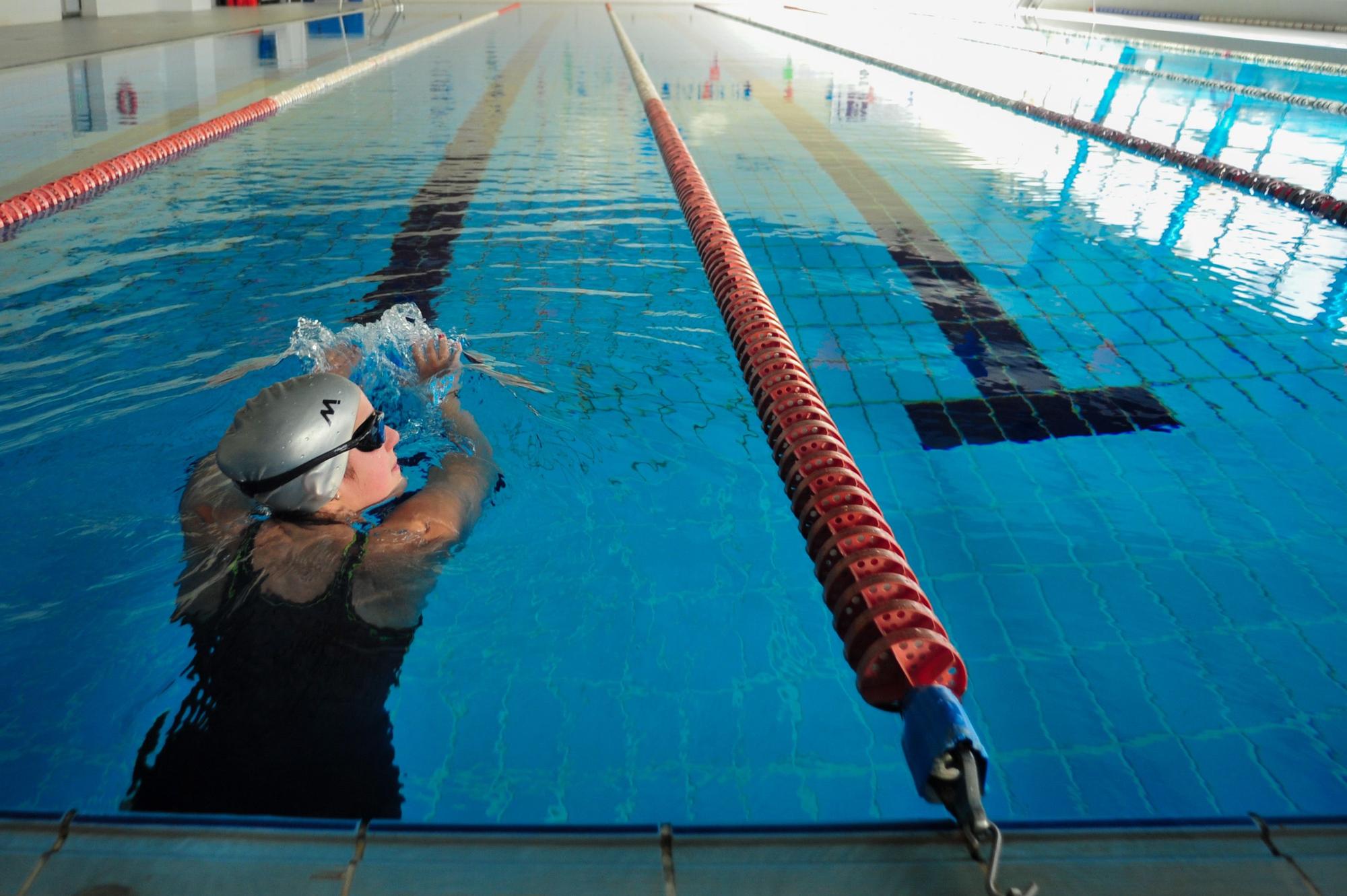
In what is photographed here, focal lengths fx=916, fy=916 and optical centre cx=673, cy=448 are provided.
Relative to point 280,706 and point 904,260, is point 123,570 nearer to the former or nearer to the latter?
point 280,706

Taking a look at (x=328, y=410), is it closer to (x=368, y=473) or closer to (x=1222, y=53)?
(x=368, y=473)

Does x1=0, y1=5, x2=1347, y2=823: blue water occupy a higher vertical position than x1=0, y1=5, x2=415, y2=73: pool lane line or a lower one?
higher

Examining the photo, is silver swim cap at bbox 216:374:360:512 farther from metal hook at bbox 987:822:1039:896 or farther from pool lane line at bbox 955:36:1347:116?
pool lane line at bbox 955:36:1347:116

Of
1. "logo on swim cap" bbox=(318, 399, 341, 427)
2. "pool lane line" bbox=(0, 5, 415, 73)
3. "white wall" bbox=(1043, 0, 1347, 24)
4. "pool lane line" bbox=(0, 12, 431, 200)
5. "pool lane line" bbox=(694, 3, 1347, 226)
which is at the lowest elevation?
"pool lane line" bbox=(0, 5, 415, 73)

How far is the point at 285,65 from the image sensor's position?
11.6m

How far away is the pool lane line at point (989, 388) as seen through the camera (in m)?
3.10

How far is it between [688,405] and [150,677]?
1829 millimetres

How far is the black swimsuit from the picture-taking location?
5.14 feet

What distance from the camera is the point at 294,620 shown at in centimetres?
167

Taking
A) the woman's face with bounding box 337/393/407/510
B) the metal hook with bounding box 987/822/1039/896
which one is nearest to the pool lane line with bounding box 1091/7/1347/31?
the woman's face with bounding box 337/393/407/510

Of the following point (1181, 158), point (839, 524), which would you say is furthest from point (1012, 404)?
point (1181, 158)

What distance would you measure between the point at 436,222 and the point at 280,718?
4.11 meters

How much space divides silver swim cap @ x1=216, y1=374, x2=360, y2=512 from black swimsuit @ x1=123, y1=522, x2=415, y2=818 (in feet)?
0.42

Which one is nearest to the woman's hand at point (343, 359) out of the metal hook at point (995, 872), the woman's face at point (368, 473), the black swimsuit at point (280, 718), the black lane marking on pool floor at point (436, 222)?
the black lane marking on pool floor at point (436, 222)
